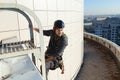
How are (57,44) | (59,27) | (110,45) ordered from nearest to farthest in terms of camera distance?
A: 1. (59,27)
2. (57,44)
3. (110,45)

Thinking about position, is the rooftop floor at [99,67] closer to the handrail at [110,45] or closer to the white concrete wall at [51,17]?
the handrail at [110,45]

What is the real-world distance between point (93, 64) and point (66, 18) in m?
4.45

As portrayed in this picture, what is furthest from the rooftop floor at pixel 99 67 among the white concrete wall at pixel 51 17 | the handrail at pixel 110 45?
the white concrete wall at pixel 51 17

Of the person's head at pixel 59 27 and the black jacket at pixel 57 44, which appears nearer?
the person's head at pixel 59 27

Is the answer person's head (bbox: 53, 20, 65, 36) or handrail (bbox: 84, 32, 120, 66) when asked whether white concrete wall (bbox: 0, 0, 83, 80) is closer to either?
person's head (bbox: 53, 20, 65, 36)

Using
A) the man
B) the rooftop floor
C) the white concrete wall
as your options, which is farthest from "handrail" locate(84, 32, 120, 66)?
the man

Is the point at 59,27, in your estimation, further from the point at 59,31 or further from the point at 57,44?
the point at 57,44

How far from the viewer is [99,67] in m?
8.76

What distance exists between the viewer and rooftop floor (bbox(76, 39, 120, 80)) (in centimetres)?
761

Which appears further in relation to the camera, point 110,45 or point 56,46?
point 110,45

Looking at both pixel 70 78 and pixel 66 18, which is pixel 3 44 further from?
pixel 70 78

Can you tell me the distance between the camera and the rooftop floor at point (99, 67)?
7.61 metres

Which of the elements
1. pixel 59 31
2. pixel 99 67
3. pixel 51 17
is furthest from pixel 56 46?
pixel 99 67

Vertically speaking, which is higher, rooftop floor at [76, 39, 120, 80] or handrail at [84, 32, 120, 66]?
handrail at [84, 32, 120, 66]
